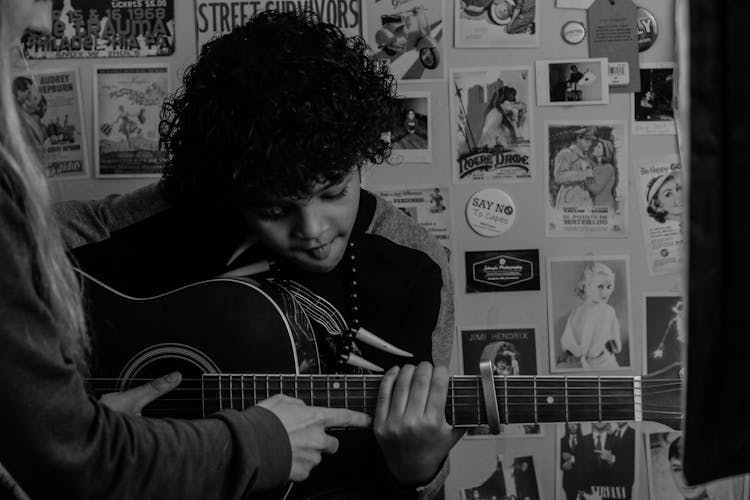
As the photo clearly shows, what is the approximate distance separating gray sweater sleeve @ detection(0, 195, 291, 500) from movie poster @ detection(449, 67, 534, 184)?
0.81 m

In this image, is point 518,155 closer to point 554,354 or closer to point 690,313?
point 554,354

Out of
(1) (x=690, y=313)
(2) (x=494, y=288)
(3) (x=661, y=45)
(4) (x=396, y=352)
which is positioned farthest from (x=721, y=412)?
(3) (x=661, y=45)

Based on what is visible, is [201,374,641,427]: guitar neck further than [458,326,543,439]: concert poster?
No

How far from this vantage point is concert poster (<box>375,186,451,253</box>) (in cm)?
156

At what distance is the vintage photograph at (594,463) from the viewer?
1595mm

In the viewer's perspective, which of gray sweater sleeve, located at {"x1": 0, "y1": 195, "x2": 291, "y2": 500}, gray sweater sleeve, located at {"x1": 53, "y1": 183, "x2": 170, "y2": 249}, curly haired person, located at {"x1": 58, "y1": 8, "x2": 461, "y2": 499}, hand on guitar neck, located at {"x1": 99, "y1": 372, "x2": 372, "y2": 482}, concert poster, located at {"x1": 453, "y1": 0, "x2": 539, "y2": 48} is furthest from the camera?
concert poster, located at {"x1": 453, "y1": 0, "x2": 539, "y2": 48}

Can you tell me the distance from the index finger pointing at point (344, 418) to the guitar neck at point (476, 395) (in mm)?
19

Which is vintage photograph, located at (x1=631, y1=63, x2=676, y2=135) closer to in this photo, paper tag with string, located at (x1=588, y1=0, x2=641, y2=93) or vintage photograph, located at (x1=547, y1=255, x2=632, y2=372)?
paper tag with string, located at (x1=588, y1=0, x2=641, y2=93)

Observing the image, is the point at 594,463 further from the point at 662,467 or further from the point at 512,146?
the point at 512,146

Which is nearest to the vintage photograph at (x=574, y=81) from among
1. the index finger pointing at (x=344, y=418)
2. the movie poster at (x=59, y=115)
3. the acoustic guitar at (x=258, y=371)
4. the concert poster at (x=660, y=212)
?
the concert poster at (x=660, y=212)

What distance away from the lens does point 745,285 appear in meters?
0.47

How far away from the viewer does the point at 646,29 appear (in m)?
1.54

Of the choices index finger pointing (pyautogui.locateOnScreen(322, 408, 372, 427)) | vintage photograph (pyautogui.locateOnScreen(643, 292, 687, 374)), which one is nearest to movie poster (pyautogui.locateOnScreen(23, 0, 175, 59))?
index finger pointing (pyautogui.locateOnScreen(322, 408, 372, 427))

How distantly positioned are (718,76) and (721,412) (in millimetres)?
190
